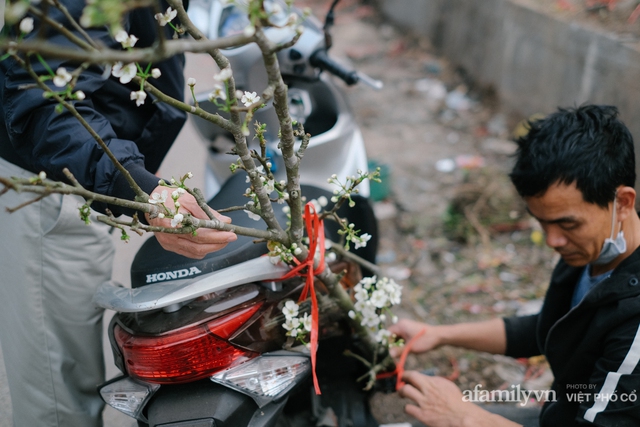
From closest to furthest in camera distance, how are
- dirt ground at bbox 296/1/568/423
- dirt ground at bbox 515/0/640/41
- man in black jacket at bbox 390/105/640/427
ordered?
man in black jacket at bbox 390/105/640/427 < dirt ground at bbox 296/1/568/423 < dirt ground at bbox 515/0/640/41

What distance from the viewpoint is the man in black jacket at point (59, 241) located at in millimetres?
1491

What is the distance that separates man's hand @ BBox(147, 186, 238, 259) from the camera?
136 cm

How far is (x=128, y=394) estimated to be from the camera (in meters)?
1.47

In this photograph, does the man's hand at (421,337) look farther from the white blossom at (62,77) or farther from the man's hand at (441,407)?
the white blossom at (62,77)

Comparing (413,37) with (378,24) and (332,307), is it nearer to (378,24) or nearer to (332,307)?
(378,24)

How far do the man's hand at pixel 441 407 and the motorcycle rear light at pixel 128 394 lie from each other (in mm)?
882

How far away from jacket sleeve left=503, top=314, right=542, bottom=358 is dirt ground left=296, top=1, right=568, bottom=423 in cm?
50

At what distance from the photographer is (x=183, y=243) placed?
138 centimetres

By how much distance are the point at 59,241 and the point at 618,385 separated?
1.69 metres

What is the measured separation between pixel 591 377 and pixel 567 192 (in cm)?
56

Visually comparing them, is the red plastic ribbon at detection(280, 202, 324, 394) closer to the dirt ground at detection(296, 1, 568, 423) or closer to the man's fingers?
the man's fingers

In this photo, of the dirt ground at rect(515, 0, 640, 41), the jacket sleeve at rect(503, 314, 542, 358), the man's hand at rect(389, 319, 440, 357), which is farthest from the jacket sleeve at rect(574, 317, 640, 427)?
the dirt ground at rect(515, 0, 640, 41)

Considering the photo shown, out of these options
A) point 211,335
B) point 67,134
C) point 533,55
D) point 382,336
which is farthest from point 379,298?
point 533,55

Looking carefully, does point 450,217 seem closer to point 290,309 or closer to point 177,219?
point 290,309
